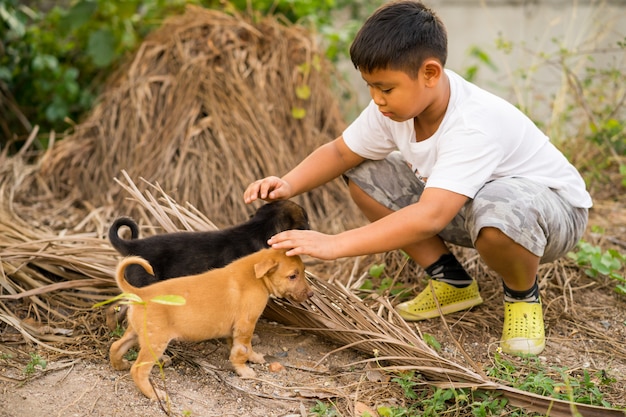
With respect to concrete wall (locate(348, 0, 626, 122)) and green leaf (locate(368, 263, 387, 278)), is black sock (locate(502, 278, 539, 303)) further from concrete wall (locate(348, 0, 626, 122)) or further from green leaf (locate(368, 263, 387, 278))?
concrete wall (locate(348, 0, 626, 122))

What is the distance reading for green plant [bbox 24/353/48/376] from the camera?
2.84 meters

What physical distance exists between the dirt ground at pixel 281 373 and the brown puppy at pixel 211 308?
0.10 meters

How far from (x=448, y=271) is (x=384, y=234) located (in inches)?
36.8

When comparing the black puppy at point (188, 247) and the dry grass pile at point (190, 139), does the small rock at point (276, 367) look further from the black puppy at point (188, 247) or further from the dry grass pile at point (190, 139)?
the dry grass pile at point (190, 139)

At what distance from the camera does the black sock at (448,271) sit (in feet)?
12.0

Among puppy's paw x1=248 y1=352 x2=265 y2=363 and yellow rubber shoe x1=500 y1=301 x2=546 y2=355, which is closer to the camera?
puppy's paw x1=248 y1=352 x2=265 y2=363

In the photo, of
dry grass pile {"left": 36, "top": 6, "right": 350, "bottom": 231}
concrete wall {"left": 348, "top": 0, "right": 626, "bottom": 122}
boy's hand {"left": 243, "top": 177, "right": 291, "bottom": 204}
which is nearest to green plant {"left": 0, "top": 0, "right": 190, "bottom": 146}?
dry grass pile {"left": 36, "top": 6, "right": 350, "bottom": 231}

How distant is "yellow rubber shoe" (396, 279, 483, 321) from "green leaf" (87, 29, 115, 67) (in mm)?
3765

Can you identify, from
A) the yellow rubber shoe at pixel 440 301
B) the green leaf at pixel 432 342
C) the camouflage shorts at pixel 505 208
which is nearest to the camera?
the camouflage shorts at pixel 505 208

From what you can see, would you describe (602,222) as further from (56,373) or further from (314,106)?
(56,373)

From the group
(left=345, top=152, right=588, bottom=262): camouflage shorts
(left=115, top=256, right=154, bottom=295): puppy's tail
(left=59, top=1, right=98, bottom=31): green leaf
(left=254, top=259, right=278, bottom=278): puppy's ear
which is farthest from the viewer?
(left=59, top=1, right=98, bottom=31): green leaf

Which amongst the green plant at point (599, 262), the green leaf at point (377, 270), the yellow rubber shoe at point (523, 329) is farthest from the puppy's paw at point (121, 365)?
the green plant at point (599, 262)

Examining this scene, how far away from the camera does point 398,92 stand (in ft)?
9.77

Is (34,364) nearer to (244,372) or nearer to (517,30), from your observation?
(244,372)
